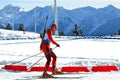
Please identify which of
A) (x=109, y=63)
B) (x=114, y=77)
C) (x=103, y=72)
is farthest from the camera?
(x=109, y=63)

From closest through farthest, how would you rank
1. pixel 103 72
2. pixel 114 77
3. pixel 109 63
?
pixel 114 77
pixel 103 72
pixel 109 63

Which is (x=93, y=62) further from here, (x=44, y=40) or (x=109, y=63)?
(x=44, y=40)

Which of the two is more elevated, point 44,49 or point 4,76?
point 44,49

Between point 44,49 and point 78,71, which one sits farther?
point 78,71

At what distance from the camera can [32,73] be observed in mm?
16062

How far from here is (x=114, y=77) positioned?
1409 cm

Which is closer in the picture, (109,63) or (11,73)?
(11,73)

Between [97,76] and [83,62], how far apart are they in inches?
187

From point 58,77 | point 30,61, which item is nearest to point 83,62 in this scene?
point 30,61

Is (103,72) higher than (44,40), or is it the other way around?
(44,40)

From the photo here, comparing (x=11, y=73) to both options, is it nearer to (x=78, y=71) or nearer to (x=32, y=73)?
(x=32, y=73)

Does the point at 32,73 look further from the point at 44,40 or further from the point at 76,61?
the point at 76,61

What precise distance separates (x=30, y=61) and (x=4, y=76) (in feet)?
16.4

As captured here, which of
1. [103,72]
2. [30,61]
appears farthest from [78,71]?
[30,61]
